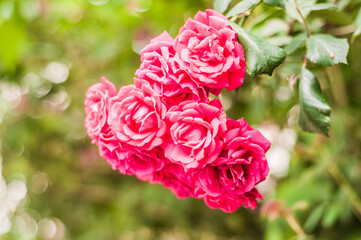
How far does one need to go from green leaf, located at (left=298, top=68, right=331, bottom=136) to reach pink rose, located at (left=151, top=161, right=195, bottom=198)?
26 centimetres

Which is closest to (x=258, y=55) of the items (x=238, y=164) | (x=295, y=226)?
(x=238, y=164)

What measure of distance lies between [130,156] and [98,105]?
0.12 metres

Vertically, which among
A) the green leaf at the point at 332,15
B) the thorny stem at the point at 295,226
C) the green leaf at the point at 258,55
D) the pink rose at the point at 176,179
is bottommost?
the thorny stem at the point at 295,226

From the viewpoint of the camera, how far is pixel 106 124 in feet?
2.35

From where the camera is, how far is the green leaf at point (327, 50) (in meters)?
0.71

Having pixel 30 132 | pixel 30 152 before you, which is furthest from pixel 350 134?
pixel 30 152

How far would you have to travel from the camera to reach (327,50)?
0.72m

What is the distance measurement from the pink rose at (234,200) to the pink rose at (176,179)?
0.18ft

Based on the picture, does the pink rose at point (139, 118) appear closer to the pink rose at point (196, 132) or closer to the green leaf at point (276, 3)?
the pink rose at point (196, 132)

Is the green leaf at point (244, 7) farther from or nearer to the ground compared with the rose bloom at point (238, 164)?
farther from the ground

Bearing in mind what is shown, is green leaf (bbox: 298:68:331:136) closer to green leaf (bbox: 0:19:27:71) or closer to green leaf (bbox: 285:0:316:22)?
green leaf (bbox: 285:0:316:22)

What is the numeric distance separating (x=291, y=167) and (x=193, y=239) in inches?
33.9

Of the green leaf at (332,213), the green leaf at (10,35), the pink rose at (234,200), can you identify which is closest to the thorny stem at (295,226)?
the green leaf at (332,213)

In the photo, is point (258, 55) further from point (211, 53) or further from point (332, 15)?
point (332, 15)
